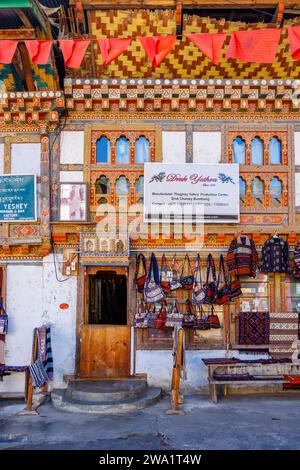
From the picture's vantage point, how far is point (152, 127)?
11.6 meters

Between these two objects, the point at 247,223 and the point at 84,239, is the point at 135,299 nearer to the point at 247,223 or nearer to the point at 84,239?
the point at 84,239

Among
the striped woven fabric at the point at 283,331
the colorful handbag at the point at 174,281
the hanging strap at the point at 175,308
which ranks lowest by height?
the striped woven fabric at the point at 283,331

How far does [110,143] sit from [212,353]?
16.4ft

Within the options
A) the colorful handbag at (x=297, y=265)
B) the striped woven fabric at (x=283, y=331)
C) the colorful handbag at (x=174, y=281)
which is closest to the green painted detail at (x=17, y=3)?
the colorful handbag at (x=174, y=281)

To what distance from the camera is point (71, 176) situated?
37.6 ft

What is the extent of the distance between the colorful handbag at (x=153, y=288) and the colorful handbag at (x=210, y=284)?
3.03 ft

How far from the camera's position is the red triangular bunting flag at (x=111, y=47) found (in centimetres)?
1024

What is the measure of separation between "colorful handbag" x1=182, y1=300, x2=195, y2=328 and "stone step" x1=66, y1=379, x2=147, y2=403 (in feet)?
4.75

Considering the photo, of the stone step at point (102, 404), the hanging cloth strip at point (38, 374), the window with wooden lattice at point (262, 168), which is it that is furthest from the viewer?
the window with wooden lattice at point (262, 168)

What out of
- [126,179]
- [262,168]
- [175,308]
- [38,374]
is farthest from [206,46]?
[38,374]

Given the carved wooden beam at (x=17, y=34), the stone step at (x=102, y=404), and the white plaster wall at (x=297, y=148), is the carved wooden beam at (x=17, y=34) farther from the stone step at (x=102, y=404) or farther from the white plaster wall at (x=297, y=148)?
the stone step at (x=102, y=404)

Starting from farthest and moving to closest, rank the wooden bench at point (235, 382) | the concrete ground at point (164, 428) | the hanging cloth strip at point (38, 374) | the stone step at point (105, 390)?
1. the wooden bench at point (235, 382)
2. the stone step at point (105, 390)
3. the hanging cloth strip at point (38, 374)
4. the concrete ground at point (164, 428)
